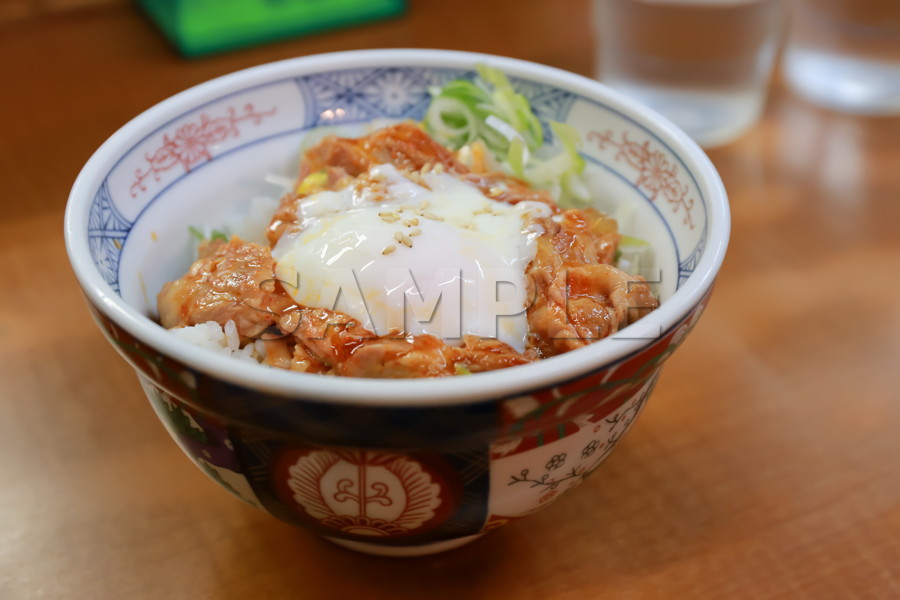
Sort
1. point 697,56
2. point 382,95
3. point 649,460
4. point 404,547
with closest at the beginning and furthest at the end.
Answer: point 404,547, point 649,460, point 382,95, point 697,56

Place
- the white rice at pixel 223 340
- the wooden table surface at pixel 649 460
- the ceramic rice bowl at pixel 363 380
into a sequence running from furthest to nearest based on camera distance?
the wooden table surface at pixel 649 460 < the white rice at pixel 223 340 < the ceramic rice bowl at pixel 363 380

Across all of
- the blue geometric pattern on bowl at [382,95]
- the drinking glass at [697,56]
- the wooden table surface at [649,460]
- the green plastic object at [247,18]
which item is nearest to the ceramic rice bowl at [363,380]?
the blue geometric pattern on bowl at [382,95]

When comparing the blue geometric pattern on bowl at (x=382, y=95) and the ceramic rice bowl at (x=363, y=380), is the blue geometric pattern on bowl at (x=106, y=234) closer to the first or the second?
the ceramic rice bowl at (x=363, y=380)

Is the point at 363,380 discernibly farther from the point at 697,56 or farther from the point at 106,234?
the point at 697,56

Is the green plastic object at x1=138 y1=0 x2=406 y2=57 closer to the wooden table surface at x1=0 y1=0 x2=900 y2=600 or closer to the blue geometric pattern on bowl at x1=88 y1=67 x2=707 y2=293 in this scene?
the wooden table surface at x1=0 y1=0 x2=900 y2=600

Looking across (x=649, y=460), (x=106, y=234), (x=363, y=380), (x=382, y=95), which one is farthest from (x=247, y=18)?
(x=363, y=380)
